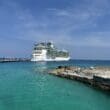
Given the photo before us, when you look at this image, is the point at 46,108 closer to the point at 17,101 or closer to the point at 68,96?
the point at 17,101

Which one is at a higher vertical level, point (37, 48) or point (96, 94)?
point (37, 48)

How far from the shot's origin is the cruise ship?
466ft

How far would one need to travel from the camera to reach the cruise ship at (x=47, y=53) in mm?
142000

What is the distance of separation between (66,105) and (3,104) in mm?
4983

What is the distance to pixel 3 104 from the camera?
24.2 m

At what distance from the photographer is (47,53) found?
145625 millimetres

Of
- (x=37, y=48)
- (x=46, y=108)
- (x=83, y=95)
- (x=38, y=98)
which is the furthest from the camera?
(x=37, y=48)

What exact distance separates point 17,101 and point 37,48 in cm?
11848

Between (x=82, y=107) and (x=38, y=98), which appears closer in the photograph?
(x=82, y=107)

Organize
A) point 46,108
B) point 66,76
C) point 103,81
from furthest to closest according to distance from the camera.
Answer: point 66,76 < point 103,81 < point 46,108

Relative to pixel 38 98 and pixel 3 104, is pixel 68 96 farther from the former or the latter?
pixel 3 104

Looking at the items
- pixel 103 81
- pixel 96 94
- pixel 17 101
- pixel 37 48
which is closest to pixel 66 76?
pixel 103 81

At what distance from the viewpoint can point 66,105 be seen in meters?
24.2

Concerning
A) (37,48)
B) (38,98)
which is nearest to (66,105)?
(38,98)
